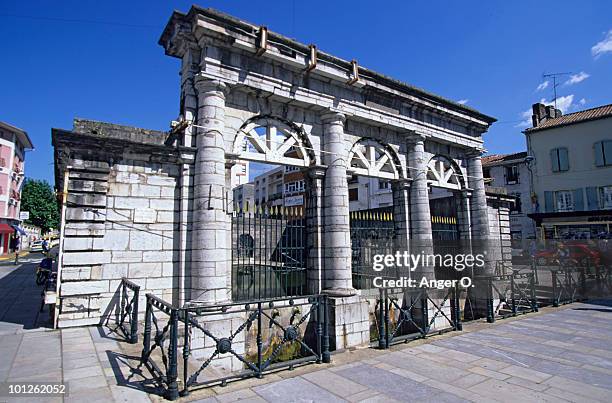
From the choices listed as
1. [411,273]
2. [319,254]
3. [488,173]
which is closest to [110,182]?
[319,254]

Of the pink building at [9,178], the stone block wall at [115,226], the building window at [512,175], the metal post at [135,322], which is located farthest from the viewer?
the pink building at [9,178]

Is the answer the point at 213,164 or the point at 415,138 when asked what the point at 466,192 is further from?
the point at 213,164

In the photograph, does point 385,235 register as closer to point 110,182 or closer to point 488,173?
point 110,182

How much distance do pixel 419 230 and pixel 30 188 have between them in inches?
1918

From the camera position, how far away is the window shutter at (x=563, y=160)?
24.9 meters

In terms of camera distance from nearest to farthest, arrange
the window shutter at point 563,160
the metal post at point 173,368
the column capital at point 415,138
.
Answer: the metal post at point 173,368, the column capital at point 415,138, the window shutter at point 563,160

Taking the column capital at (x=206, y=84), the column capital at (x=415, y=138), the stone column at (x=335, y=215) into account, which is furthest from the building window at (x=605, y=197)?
the column capital at (x=206, y=84)

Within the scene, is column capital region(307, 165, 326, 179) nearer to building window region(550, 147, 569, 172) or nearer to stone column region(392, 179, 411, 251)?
A: stone column region(392, 179, 411, 251)

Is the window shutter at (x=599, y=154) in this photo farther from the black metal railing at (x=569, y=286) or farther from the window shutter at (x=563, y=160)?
the black metal railing at (x=569, y=286)

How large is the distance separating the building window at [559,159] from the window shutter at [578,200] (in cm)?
185

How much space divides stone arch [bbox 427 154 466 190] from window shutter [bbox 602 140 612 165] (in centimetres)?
1748

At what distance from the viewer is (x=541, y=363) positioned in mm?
5887

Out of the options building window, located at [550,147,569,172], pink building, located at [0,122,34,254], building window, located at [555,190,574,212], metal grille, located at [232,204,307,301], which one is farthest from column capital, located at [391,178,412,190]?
pink building, located at [0,122,34,254]

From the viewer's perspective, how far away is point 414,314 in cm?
1038
